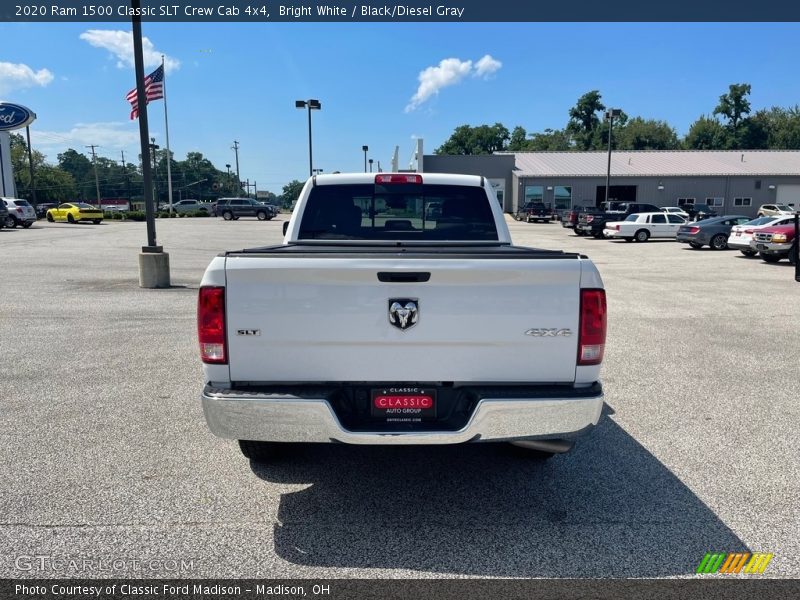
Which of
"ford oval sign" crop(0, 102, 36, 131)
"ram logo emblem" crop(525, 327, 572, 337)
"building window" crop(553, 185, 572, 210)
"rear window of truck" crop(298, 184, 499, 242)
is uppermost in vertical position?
"ford oval sign" crop(0, 102, 36, 131)

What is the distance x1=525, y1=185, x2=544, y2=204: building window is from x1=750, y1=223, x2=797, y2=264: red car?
123 feet

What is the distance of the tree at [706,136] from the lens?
95750mm

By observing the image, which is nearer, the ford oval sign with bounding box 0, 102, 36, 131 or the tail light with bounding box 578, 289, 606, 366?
the tail light with bounding box 578, 289, 606, 366

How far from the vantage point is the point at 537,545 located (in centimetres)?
320

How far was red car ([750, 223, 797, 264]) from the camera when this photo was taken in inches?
718

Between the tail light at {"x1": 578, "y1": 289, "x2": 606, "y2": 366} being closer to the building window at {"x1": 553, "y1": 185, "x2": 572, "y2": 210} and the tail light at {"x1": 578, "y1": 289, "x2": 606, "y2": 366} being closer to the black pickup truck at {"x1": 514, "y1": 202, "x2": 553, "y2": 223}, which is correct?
the black pickup truck at {"x1": 514, "y1": 202, "x2": 553, "y2": 223}

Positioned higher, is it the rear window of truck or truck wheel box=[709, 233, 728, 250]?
the rear window of truck


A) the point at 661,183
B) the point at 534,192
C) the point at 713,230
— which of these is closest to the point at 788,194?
the point at 661,183

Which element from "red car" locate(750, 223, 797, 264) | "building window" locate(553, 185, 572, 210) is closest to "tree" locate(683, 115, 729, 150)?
"building window" locate(553, 185, 572, 210)

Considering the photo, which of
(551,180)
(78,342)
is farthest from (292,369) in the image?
(551,180)

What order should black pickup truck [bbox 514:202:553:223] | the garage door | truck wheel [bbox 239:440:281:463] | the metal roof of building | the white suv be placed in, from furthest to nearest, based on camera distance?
the metal roof of building, the garage door, black pickup truck [bbox 514:202:553:223], the white suv, truck wheel [bbox 239:440:281:463]

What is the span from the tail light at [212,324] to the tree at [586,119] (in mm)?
106801

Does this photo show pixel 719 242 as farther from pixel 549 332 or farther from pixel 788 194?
pixel 788 194

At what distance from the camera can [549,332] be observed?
3.14 meters
